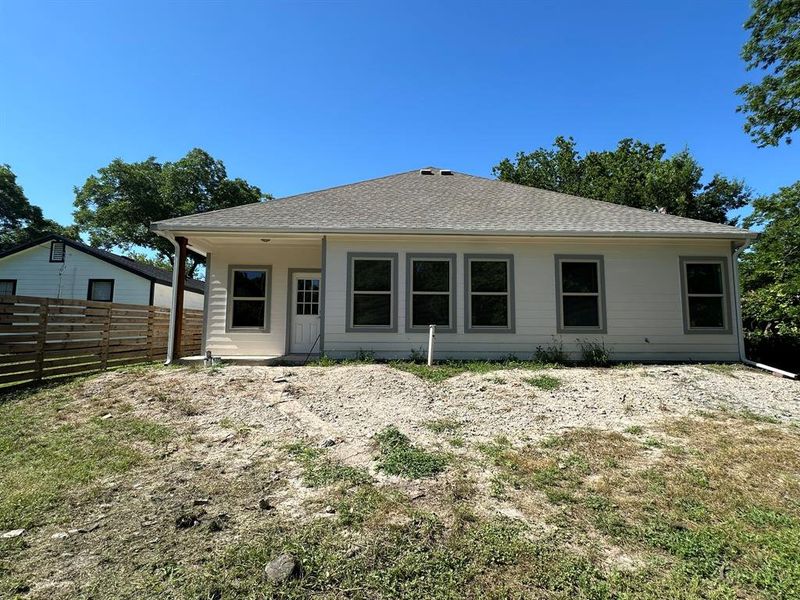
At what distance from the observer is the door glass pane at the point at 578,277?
8.86 metres

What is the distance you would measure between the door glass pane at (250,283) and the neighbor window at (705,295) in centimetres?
996

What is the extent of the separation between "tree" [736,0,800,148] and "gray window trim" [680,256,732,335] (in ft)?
28.9

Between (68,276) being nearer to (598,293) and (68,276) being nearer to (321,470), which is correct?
(321,470)

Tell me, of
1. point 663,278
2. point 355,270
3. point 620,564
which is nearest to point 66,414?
point 355,270

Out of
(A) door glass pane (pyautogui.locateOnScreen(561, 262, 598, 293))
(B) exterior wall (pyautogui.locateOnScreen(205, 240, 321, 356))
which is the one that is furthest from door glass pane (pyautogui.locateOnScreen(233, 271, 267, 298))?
(A) door glass pane (pyautogui.locateOnScreen(561, 262, 598, 293))

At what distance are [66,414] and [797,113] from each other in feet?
68.9

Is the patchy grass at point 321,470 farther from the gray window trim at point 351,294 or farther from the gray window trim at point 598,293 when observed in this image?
the gray window trim at point 598,293

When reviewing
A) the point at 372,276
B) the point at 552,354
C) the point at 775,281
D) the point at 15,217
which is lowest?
the point at 552,354

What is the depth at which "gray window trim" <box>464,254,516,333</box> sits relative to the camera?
8672mm

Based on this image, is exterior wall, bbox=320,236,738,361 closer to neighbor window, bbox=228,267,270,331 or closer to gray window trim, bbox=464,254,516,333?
gray window trim, bbox=464,254,516,333

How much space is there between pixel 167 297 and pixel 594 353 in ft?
55.2

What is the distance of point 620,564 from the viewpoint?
7.25 feet

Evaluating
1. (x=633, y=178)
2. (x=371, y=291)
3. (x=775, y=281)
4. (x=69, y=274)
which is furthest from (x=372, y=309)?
(x=633, y=178)

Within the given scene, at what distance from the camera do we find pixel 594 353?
8.46 m
